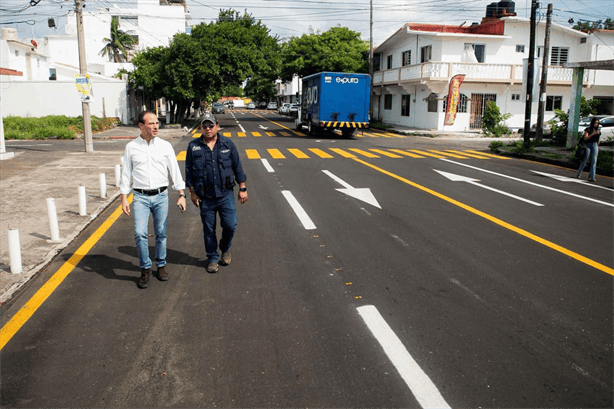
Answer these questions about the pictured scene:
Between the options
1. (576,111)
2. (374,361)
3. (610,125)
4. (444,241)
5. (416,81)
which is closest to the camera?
(374,361)

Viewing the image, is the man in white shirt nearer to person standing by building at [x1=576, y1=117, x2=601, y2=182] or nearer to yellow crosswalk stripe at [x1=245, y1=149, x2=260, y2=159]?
person standing by building at [x1=576, y1=117, x2=601, y2=182]

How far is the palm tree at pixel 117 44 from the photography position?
63031mm


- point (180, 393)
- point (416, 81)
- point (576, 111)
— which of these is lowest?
point (180, 393)

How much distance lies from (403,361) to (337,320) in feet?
2.94

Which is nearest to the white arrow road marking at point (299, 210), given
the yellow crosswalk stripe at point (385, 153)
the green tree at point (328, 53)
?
the yellow crosswalk stripe at point (385, 153)

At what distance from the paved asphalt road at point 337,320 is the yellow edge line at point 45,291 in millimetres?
98

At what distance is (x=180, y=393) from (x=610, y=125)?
93.5 feet

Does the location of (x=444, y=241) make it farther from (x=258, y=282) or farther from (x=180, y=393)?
(x=180, y=393)

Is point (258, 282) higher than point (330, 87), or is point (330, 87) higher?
point (330, 87)

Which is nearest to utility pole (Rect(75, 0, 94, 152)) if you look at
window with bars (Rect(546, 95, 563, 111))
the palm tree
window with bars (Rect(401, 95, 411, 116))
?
window with bars (Rect(401, 95, 411, 116))

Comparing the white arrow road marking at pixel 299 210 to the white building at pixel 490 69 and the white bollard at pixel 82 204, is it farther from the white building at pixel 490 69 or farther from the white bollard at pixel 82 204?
the white building at pixel 490 69

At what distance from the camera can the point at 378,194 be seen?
1123 centimetres

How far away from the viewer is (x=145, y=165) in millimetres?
5723

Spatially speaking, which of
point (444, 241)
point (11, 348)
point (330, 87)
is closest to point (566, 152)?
point (330, 87)
